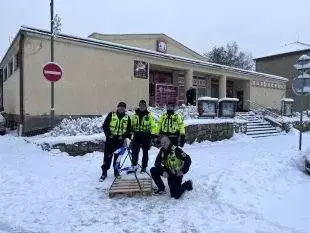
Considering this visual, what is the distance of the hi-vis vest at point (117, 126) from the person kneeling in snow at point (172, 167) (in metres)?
1.38

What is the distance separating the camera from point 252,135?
20422mm

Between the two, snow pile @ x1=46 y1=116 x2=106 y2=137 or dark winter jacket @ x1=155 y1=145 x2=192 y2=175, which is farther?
snow pile @ x1=46 y1=116 x2=106 y2=137

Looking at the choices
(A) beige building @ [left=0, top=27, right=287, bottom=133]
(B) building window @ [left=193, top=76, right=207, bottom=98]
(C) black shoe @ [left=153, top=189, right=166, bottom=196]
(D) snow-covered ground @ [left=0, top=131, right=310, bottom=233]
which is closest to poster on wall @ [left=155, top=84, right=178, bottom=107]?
(A) beige building @ [left=0, top=27, right=287, bottom=133]

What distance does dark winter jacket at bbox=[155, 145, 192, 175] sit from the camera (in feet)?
26.8

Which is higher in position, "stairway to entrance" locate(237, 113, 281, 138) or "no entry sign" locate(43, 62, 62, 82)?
"no entry sign" locate(43, 62, 62, 82)

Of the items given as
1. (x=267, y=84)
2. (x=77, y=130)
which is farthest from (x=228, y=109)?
(x=267, y=84)

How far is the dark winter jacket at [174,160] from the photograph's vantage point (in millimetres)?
8156

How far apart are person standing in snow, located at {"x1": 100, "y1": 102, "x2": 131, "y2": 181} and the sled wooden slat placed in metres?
1.00

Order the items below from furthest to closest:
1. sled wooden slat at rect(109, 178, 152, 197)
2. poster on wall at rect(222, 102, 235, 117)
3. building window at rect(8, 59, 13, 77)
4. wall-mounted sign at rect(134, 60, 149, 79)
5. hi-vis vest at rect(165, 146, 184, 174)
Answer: building window at rect(8, 59, 13, 77)
wall-mounted sign at rect(134, 60, 149, 79)
poster on wall at rect(222, 102, 235, 117)
hi-vis vest at rect(165, 146, 184, 174)
sled wooden slat at rect(109, 178, 152, 197)

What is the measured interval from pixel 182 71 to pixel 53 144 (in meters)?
14.6

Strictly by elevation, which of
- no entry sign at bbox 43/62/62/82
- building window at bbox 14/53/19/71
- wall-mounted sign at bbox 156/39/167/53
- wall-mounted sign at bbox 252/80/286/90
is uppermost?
wall-mounted sign at bbox 156/39/167/53

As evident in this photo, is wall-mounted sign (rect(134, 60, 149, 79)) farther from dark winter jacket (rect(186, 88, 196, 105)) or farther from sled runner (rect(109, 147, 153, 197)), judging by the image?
sled runner (rect(109, 147, 153, 197))

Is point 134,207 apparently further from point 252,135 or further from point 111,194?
point 252,135

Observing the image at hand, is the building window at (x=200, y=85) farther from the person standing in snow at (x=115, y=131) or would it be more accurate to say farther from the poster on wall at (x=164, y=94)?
the person standing in snow at (x=115, y=131)
